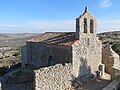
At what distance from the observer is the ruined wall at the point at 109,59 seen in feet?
75.1

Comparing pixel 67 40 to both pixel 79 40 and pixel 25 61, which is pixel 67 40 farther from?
pixel 25 61

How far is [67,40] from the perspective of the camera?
20.1 metres

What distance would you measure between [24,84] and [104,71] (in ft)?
30.0

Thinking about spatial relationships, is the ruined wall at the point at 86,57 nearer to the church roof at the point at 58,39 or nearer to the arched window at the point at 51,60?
the church roof at the point at 58,39

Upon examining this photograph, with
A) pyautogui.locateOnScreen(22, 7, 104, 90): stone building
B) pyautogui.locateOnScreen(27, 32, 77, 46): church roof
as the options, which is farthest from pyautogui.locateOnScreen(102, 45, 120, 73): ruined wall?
pyautogui.locateOnScreen(27, 32, 77, 46): church roof

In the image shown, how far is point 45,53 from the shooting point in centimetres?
2175

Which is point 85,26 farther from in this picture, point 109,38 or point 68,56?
point 109,38

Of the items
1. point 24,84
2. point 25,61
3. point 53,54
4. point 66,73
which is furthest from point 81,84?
point 25,61

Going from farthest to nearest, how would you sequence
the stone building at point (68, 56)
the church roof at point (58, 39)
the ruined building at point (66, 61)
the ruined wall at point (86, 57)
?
the church roof at point (58, 39), the ruined wall at point (86, 57), the ruined building at point (66, 61), the stone building at point (68, 56)

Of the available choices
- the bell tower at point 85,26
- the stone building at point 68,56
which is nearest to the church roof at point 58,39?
the stone building at point 68,56

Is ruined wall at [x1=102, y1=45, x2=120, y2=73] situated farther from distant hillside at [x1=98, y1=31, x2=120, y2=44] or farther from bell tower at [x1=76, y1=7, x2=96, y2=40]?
distant hillside at [x1=98, y1=31, x2=120, y2=44]

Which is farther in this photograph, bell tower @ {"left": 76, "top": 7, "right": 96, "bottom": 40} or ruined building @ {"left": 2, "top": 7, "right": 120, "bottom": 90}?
bell tower @ {"left": 76, "top": 7, "right": 96, "bottom": 40}

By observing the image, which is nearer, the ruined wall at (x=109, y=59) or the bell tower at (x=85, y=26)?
the bell tower at (x=85, y=26)

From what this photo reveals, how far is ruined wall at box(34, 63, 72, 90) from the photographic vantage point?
49.7 feet
